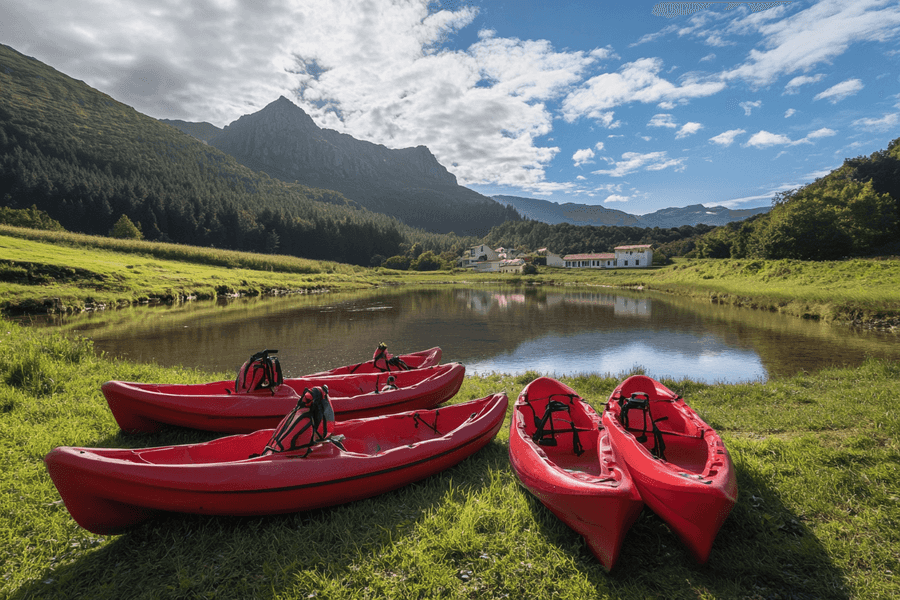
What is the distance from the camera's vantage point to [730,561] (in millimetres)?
3900

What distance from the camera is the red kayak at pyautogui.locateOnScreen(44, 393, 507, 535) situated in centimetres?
387

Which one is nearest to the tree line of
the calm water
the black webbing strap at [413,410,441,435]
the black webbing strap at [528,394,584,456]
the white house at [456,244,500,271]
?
the white house at [456,244,500,271]

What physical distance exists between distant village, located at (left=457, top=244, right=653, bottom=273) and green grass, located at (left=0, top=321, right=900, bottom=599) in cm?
9146

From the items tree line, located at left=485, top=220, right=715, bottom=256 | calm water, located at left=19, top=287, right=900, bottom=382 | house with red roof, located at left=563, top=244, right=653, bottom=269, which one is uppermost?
tree line, located at left=485, top=220, right=715, bottom=256

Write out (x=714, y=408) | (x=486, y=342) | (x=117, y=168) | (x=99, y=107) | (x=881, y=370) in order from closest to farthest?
(x=714, y=408) < (x=881, y=370) < (x=486, y=342) < (x=117, y=168) < (x=99, y=107)

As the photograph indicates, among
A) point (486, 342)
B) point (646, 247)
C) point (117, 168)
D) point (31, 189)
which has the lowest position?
point (486, 342)

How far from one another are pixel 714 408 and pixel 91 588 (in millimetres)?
10261

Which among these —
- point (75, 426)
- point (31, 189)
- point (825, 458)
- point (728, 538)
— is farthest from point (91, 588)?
point (31, 189)

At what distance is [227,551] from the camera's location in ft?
13.4

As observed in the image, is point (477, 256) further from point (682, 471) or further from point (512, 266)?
point (682, 471)

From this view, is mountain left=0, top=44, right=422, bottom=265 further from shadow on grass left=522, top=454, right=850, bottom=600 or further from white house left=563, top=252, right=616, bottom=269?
shadow on grass left=522, top=454, right=850, bottom=600

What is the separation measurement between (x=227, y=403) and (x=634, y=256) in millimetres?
102249

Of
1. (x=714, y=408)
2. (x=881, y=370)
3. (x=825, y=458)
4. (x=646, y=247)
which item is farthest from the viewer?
(x=646, y=247)

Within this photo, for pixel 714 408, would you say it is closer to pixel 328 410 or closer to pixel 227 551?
pixel 328 410
